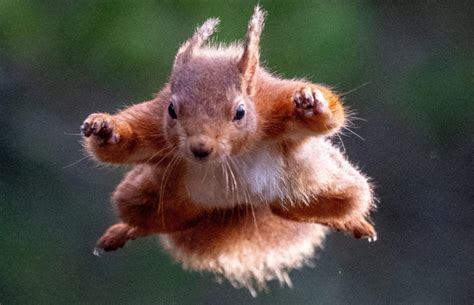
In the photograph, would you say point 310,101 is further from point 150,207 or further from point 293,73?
point 293,73

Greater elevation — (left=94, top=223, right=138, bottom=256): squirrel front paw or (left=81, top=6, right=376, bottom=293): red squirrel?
(left=81, top=6, right=376, bottom=293): red squirrel

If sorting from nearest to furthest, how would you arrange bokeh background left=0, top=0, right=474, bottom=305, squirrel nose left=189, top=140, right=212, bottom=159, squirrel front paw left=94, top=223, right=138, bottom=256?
squirrel nose left=189, top=140, right=212, bottom=159 → squirrel front paw left=94, top=223, right=138, bottom=256 → bokeh background left=0, top=0, right=474, bottom=305

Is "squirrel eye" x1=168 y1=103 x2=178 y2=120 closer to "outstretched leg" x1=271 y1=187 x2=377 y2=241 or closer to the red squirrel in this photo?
the red squirrel

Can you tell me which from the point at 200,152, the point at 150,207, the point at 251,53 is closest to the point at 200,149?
the point at 200,152

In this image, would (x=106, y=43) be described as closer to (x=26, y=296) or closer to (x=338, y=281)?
(x=26, y=296)

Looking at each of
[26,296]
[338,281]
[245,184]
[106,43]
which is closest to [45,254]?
[26,296]

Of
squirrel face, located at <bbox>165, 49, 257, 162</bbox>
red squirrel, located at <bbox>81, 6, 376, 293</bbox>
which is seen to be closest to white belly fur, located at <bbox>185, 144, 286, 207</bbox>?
red squirrel, located at <bbox>81, 6, 376, 293</bbox>
